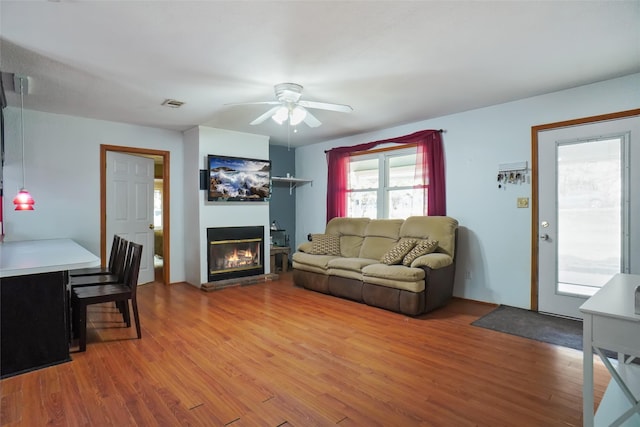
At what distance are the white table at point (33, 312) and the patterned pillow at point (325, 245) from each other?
3.16 m

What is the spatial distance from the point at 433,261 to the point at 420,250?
0.81 feet

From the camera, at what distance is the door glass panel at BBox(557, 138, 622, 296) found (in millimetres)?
3328

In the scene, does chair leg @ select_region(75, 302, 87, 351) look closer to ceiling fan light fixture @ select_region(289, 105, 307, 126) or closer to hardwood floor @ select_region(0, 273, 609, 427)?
hardwood floor @ select_region(0, 273, 609, 427)

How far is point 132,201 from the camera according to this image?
518cm

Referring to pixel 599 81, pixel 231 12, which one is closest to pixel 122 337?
pixel 231 12

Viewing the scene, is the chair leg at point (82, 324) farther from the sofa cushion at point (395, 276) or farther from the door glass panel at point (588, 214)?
the door glass panel at point (588, 214)

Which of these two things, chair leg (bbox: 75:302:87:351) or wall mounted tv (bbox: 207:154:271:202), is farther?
wall mounted tv (bbox: 207:154:271:202)

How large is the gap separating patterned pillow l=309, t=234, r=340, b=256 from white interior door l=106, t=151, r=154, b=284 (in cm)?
266

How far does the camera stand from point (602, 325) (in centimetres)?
141

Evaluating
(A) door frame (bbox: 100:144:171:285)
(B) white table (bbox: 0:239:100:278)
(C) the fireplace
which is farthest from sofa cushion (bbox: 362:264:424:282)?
(A) door frame (bbox: 100:144:171:285)

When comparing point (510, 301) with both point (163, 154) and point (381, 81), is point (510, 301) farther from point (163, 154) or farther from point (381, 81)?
point (163, 154)

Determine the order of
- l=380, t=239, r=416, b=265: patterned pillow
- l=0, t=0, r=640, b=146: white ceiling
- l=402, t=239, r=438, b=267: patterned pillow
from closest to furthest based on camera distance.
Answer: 1. l=0, t=0, r=640, b=146: white ceiling
2. l=402, t=239, r=438, b=267: patterned pillow
3. l=380, t=239, r=416, b=265: patterned pillow

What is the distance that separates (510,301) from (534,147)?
1840 mm

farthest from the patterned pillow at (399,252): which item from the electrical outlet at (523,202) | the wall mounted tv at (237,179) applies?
the wall mounted tv at (237,179)
